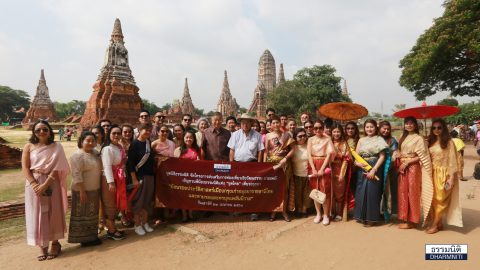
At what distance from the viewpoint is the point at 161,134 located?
4.38 meters

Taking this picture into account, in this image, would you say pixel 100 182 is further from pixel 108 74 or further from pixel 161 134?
pixel 108 74

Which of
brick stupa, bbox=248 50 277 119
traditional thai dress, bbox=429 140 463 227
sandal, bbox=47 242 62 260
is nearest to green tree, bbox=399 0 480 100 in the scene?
traditional thai dress, bbox=429 140 463 227

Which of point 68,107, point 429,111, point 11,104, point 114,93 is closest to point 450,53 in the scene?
point 429,111

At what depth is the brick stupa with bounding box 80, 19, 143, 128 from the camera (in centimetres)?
2464

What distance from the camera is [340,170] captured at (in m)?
4.35

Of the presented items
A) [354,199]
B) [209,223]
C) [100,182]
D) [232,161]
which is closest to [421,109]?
[354,199]

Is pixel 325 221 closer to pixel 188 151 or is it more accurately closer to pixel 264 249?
pixel 264 249

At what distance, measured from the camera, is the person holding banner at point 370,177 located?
4.03 m

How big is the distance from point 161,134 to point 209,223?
5.34 ft

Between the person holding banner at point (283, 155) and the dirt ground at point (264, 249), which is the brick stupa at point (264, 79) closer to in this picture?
the person holding banner at point (283, 155)

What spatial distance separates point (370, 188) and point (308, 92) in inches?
1230

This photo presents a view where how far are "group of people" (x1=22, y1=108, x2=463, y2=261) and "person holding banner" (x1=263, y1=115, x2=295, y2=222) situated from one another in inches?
0.7

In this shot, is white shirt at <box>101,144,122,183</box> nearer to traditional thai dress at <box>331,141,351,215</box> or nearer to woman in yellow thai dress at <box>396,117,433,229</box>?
traditional thai dress at <box>331,141,351,215</box>

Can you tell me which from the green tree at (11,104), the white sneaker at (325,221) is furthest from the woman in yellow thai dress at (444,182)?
the green tree at (11,104)
